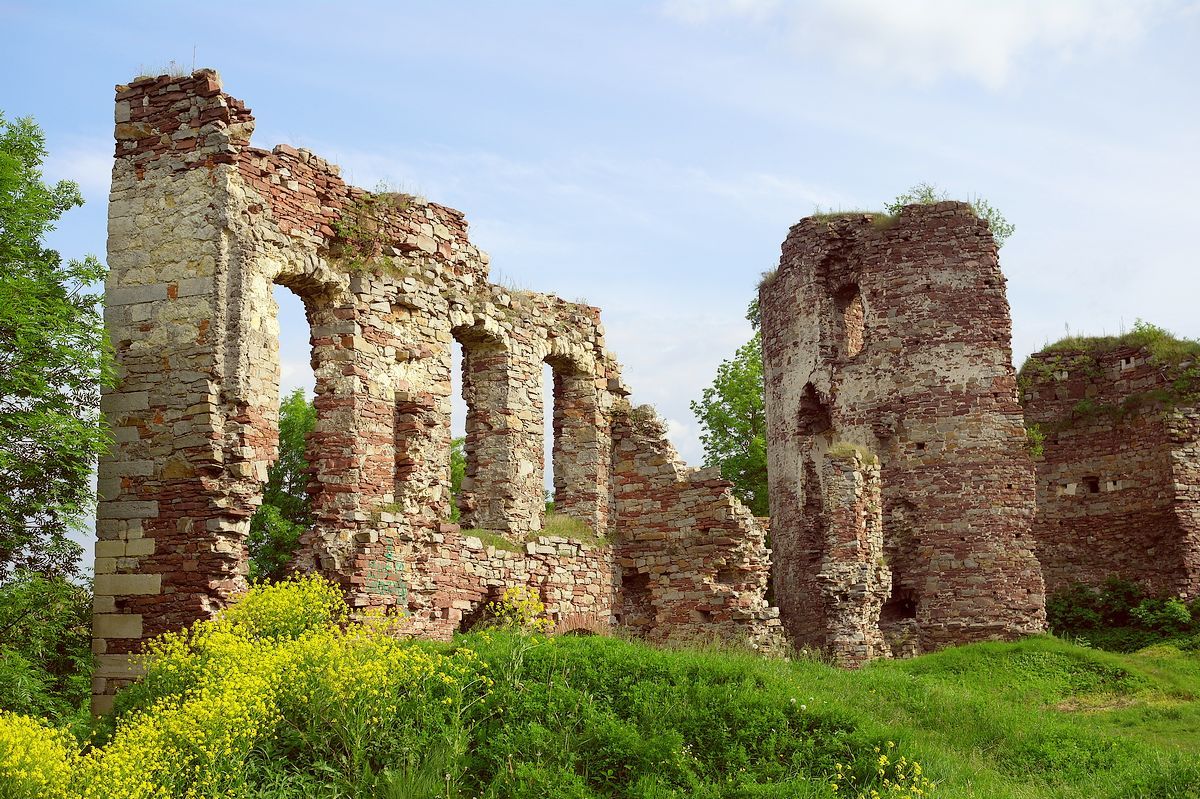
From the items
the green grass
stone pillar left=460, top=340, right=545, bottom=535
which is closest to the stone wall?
the green grass

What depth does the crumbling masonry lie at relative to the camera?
44.5 feet

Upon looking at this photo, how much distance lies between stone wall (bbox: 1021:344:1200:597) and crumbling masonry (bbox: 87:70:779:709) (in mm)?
10283

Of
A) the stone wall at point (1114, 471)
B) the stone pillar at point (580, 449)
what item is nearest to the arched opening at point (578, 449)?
the stone pillar at point (580, 449)

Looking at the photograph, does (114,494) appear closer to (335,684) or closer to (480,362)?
(335,684)

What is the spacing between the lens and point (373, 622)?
1302cm

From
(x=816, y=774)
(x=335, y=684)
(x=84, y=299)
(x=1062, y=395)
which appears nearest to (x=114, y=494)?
(x=84, y=299)

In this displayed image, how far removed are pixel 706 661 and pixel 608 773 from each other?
2.42 meters

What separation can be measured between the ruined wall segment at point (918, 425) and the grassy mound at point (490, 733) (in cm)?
812

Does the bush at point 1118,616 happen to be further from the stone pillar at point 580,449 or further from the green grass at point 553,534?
the green grass at point 553,534

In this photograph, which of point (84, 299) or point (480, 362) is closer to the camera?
point (84, 299)

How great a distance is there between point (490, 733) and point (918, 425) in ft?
45.2

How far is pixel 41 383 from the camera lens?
1320 centimetres

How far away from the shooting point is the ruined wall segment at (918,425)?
22.5 m

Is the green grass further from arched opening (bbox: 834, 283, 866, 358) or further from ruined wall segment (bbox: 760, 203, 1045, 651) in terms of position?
arched opening (bbox: 834, 283, 866, 358)
